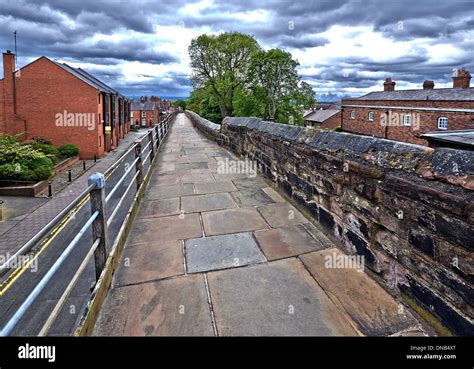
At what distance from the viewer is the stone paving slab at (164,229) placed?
4.07 meters

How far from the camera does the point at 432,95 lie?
29031 mm

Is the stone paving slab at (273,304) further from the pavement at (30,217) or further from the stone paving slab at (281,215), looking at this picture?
the pavement at (30,217)

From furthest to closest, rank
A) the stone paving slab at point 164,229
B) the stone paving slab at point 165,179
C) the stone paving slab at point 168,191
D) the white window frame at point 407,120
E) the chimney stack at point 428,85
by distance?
the chimney stack at point 428,85 < the white window frame at point 407,120 < the stone paving slab at point 165,179 < the stone paving slab at point 168,191 < the stone paving slab at point 164,229

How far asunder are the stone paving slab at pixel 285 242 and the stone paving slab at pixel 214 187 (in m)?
2.24

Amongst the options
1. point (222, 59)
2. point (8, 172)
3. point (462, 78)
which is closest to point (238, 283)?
point (8, 172)

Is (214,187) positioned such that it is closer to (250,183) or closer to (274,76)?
(250,183)

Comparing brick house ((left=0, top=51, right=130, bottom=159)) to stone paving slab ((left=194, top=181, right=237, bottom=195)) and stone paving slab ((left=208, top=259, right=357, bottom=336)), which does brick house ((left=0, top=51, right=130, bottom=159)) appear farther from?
stone paving slab ((left=208, top=259, right=357, bottom=336))

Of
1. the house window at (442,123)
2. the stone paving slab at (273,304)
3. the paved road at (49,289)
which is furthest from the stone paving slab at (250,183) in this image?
the house window at (442,123)

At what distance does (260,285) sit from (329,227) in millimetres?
1437

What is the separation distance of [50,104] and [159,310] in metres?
31.7
